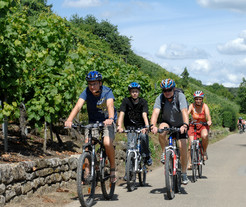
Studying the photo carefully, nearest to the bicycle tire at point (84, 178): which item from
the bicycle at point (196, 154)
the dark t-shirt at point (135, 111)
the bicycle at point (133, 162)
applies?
the bicycle at point (133, 162)

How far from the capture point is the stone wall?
596cm

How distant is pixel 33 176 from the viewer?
22.2ft

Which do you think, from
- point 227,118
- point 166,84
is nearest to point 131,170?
point 166,84

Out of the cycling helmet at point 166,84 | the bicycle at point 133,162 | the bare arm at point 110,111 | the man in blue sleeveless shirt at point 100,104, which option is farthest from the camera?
the bicycle at point 133,162

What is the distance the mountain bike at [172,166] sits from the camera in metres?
6.91

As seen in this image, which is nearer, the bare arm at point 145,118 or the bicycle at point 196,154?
the bare arm at point 145,118

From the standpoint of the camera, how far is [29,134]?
11.4 meters

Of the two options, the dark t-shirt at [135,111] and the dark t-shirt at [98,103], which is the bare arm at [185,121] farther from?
the dark t-shirt at [135,111]

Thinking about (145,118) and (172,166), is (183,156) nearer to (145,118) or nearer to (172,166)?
(172,166)

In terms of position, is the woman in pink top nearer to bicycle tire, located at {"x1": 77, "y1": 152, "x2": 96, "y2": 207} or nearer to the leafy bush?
bicycle tire, located at {"x1": 77, "y1": 152, "x2": 96, "y2": 207}

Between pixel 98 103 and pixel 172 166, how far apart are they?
167 cm

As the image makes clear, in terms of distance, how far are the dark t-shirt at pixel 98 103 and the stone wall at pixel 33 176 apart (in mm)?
1219

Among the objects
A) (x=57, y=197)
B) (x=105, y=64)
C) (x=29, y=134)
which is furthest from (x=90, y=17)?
(x=57, y=197)

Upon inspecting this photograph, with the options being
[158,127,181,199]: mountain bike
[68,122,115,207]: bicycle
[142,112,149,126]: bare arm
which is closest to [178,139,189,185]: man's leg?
[158,127,181,199]: mountain bike
